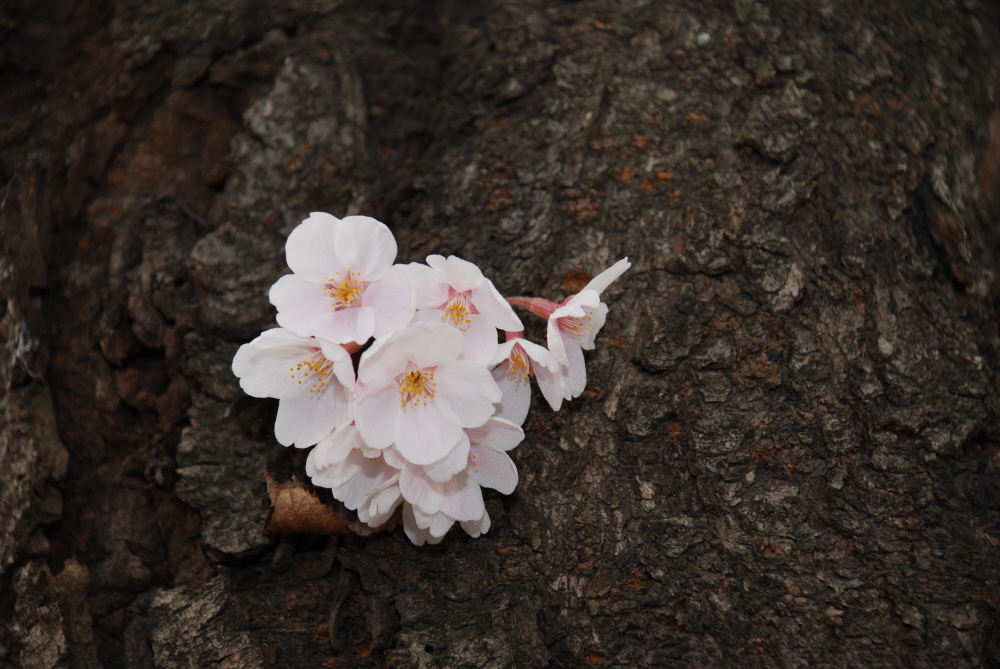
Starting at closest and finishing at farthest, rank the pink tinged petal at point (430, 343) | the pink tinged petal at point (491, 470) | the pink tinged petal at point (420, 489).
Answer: the pink tinged petal at point (430, 343)
the pink tinged petal at point (420, 489)
the pink tinged petal at point (491, 470)

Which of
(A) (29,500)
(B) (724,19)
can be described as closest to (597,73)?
(B) (724,19)

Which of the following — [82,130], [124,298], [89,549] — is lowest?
[89,549]

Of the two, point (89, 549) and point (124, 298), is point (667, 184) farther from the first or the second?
point (89, 549)

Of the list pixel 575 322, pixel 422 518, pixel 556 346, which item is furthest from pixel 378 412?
pixel 575 322

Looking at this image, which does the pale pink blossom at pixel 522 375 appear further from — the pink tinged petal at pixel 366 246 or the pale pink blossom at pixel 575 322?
the pink tinged petal at pixel 366 246

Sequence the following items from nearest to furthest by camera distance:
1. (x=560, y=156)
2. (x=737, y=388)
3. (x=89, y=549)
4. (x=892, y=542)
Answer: (x=892, y=542)
(x=737, y=388)
(x=89, y=549)
(x=560, y=156)

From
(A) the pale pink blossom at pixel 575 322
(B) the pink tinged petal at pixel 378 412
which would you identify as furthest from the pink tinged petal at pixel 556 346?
(B) the pink tinged petal at pixel 378 412

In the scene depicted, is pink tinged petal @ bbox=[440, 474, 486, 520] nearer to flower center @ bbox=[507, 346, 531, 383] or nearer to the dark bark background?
the dark bark background
